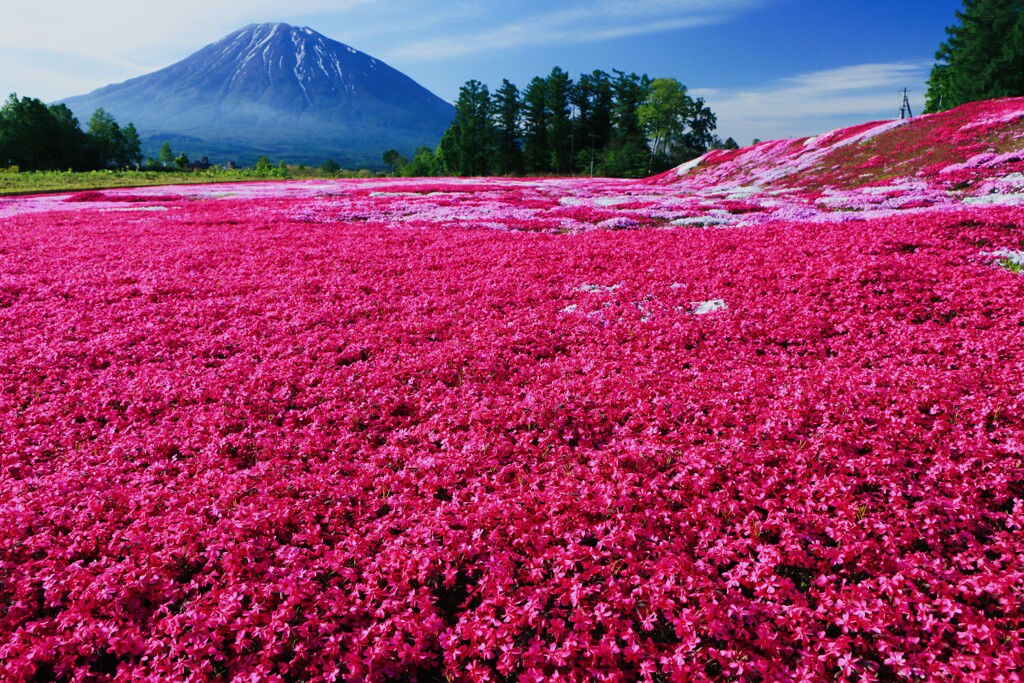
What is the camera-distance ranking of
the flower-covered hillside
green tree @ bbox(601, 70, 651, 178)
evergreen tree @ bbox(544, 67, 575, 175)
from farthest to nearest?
evergreen tree @ bbox(544, 67, 575, 175) → green tree @ bbox(601, 70, 651, 178) → the flower-covered hillside

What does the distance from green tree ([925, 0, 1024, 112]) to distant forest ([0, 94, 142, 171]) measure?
16436 centimetres

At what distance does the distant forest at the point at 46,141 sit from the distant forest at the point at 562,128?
81.7 metres

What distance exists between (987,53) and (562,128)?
2858 inches

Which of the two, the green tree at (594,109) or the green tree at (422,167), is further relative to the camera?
the green tree at (422,167)

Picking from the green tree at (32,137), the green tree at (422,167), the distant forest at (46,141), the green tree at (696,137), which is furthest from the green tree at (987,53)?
the green tree at (32,137)

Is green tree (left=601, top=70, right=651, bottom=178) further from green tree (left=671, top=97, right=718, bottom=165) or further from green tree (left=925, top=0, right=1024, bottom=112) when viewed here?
green tree (left=925, top=0, right=1024, bottom=112)

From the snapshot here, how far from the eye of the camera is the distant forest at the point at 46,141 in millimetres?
105438

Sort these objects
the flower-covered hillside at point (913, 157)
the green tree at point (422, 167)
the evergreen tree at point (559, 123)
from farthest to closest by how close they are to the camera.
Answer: the green tree at point (422, 167) < the evergreen tree at point (559, 123) < the flower-covered hillside at point (913, 157)

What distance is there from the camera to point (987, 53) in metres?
83.3

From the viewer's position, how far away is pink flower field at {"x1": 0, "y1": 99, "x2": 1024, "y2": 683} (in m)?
5.16

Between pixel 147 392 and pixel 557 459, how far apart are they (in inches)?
332

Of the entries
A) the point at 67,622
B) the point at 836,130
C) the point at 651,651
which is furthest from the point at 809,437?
the point at 836,130

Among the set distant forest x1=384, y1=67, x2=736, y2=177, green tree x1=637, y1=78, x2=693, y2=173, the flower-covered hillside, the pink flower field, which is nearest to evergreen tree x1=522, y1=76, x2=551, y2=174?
distant forest x1=384, y1=67, x2=736, y2=177

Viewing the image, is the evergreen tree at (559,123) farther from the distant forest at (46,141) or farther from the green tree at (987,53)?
the distant forest at (46,141)
